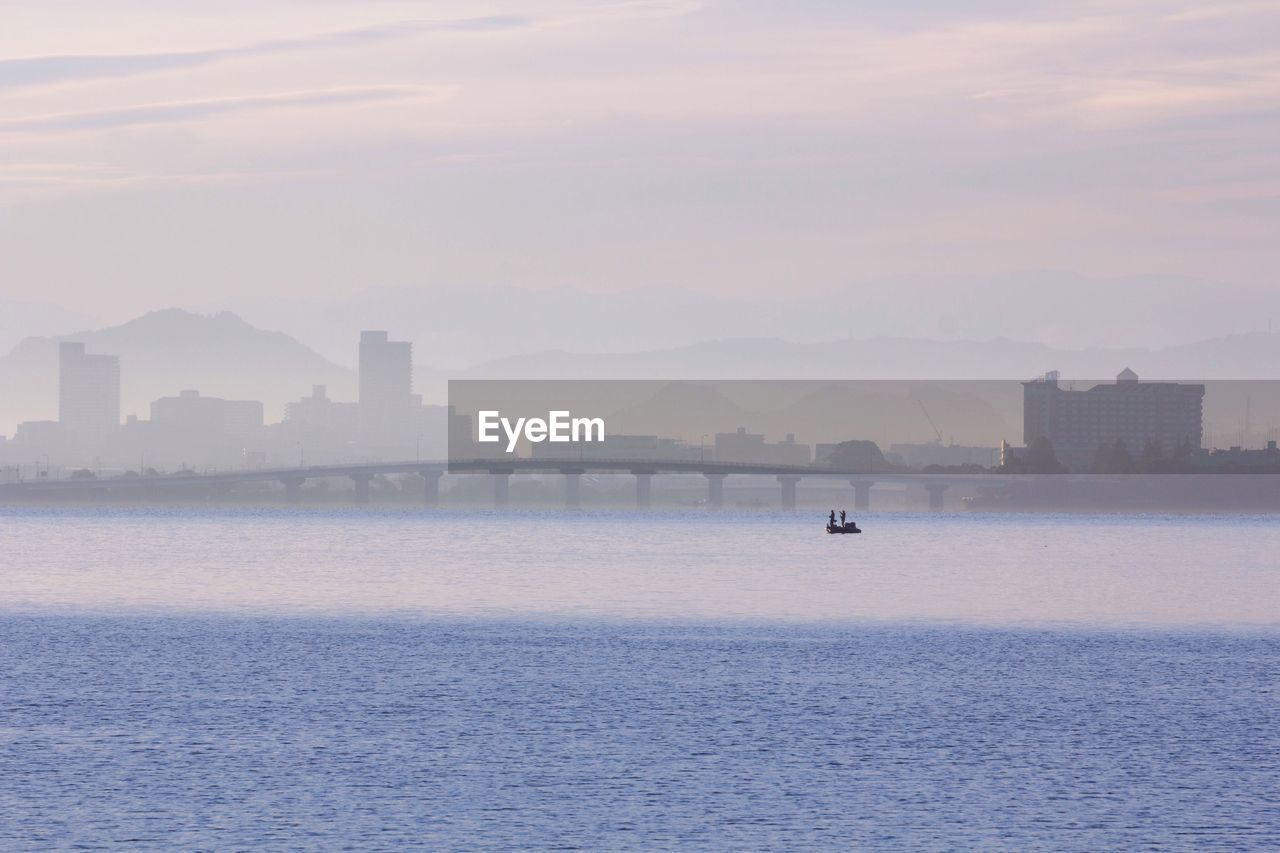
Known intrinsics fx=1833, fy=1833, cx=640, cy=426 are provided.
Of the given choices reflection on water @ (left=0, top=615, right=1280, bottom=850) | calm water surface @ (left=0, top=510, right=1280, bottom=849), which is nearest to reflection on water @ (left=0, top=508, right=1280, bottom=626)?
calm water surface @ (left=0, top=510, right=1280, bottom=849)

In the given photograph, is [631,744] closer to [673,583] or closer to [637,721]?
[637,721]

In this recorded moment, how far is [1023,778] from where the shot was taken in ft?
162

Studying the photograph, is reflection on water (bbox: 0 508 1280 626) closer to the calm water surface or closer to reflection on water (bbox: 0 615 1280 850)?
the calm water surface

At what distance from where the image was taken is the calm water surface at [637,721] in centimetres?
4331

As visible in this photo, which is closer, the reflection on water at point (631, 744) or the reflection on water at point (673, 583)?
the reflection on water at point (631, 744)

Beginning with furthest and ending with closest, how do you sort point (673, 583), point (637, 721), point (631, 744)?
point (673, 583), point (637, 721), point (631, 744)

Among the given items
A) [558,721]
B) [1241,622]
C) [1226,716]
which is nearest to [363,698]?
[558,721]

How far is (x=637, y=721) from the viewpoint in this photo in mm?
59375

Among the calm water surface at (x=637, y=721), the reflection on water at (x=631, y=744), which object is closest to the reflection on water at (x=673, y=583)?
the calm water surface at (x=637, y=721)

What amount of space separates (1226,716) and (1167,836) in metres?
21.4

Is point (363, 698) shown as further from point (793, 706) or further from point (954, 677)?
point (954, 677)

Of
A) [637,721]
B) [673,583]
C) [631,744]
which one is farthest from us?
[673,583]

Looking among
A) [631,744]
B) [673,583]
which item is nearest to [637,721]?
[631,744]

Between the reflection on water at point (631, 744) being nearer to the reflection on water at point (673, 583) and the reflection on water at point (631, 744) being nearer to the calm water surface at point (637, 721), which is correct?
the calm water surface at point (637, 721)
